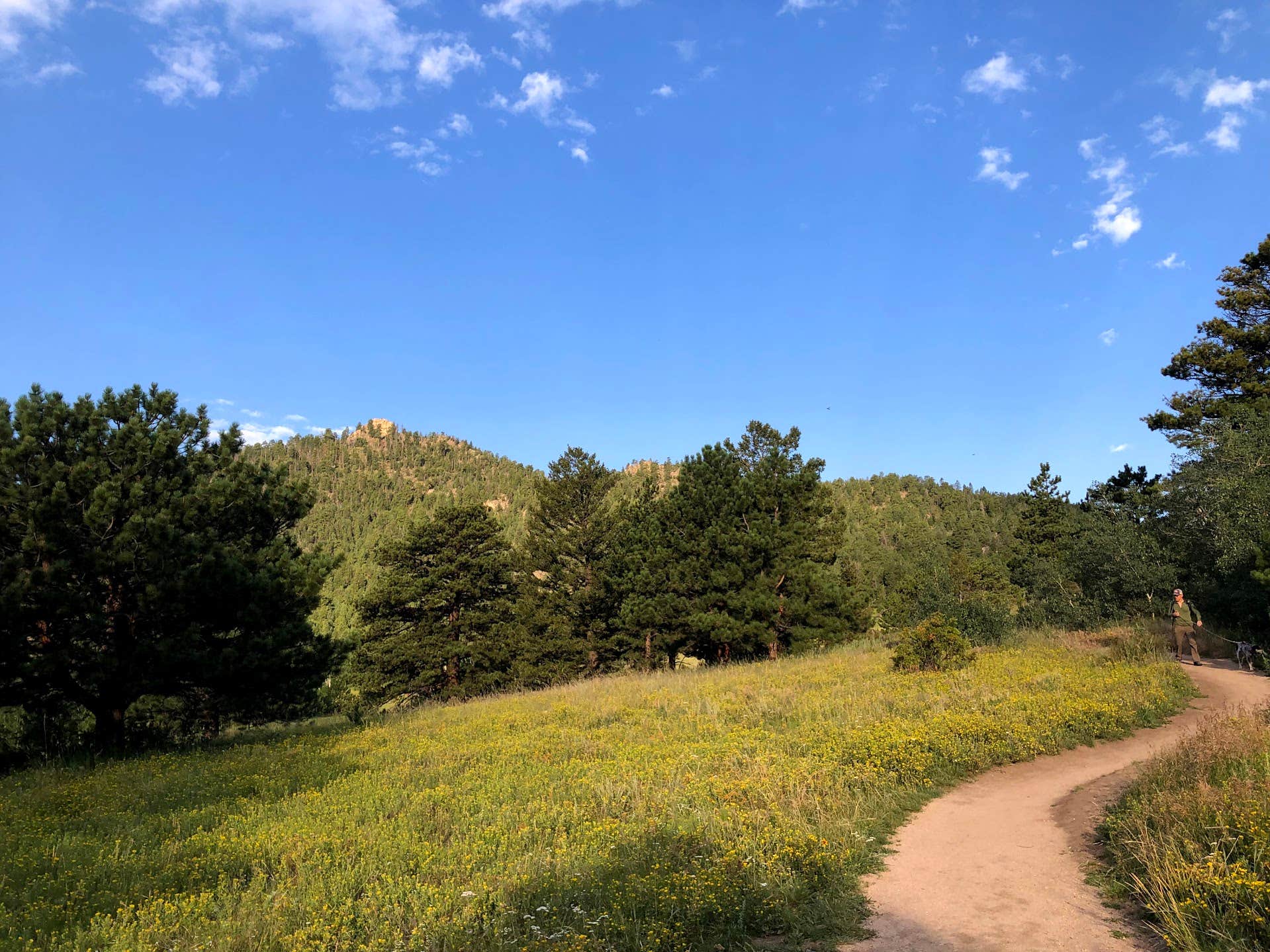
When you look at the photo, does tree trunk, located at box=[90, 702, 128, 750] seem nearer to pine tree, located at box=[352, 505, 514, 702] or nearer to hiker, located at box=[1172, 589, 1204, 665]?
pine tree, located at box=[352, 505, 514, 702]

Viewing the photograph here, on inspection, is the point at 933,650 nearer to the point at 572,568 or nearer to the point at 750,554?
the point at 750,554

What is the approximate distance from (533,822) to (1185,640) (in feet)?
56.6

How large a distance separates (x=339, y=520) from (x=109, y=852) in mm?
129377

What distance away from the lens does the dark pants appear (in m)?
15.7

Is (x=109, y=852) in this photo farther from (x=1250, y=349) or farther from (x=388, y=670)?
(x=1250, y=349)

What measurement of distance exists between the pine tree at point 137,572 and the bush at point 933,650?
14958 mm

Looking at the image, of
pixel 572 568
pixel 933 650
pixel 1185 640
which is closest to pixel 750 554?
pixel 933 650

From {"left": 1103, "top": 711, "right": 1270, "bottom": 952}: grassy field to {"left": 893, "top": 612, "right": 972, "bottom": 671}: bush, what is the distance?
9.53m

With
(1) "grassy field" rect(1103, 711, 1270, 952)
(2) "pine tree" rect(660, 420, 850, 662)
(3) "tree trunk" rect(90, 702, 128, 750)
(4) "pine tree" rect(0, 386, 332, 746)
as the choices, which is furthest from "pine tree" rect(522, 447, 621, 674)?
(1) "grassy field" rect(1103, 711, 1270, 952)

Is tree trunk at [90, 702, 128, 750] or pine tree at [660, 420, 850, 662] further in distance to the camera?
pine tree at [660, 420, 850, 662]

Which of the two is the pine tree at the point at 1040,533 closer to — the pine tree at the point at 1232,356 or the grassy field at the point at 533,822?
the pine tree at the point at 1232,356

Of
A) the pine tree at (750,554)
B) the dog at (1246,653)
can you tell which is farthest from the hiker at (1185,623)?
the pine tree at (750,554)

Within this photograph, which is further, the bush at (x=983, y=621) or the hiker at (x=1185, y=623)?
the bush at (x=983, y=621)

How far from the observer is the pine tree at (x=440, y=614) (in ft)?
109
